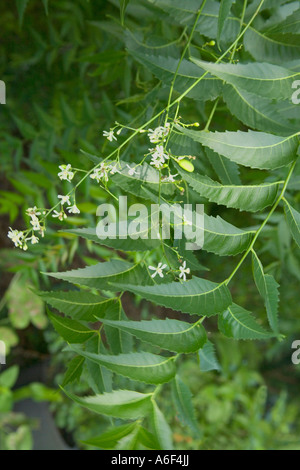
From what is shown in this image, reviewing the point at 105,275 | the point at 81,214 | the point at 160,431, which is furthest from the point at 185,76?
the point at 81,214

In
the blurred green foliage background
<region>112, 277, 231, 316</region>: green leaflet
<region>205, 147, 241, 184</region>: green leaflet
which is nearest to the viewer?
<region>112, 277, 231, 316</region>: green leaflet

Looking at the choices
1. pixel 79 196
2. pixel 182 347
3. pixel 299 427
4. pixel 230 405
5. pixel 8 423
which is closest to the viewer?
pixel 182 347

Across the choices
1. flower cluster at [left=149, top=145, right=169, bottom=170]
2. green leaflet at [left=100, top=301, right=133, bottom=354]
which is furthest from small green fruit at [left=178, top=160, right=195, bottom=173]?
green leaflet at [left=100, top=301, right=133, bottom=354]

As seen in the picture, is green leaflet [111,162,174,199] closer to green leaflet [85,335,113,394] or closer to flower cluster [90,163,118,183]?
flower cluster [90,163,118,183]

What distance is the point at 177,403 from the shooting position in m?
0.38

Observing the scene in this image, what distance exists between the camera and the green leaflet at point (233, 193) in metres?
0.32

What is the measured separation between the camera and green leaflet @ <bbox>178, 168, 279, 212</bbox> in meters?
0.32

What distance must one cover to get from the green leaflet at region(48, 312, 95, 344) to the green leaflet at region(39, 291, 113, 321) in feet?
0.04

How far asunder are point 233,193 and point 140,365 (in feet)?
0.45

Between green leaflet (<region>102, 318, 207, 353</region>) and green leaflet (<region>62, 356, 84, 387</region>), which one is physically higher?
green leaflet (<region>102, 318, 207, 353</region>)

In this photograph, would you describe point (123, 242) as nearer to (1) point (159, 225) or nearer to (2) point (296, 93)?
(1) point (159, 225)

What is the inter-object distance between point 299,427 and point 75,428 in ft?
2.37
